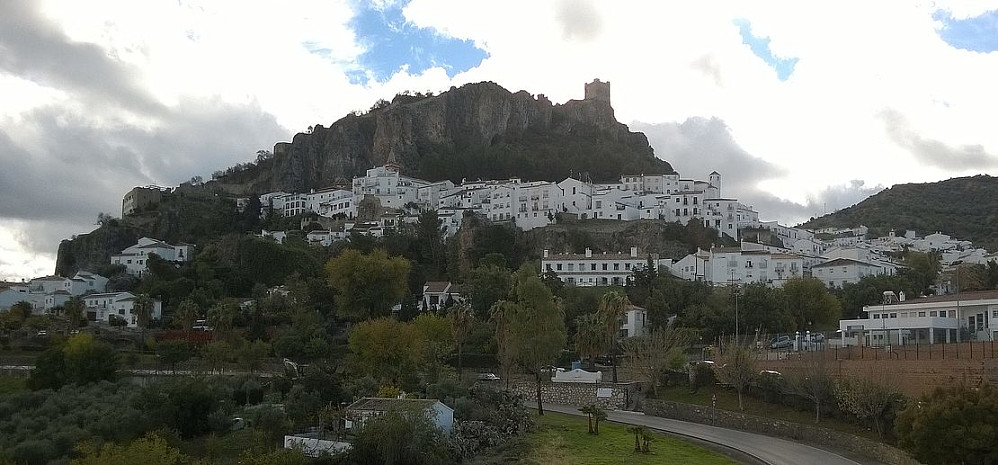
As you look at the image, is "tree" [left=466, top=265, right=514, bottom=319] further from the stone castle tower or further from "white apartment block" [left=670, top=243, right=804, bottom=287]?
the stone castle tower

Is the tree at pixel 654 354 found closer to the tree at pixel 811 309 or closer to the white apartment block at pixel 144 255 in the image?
the tree at pixel 811 309

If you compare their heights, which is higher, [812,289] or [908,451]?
[812,289]

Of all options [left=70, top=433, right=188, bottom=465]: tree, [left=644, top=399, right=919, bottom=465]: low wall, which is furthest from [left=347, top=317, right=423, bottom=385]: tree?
[left=70, top=433, right=188, bottom=465]: tree

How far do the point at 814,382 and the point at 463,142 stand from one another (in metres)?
109

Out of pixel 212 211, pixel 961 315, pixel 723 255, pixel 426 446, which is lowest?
pixel 426 446

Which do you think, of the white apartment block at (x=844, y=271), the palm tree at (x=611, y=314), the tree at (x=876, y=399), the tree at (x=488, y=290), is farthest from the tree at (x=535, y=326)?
the white apartment block at (x=844, y=271)

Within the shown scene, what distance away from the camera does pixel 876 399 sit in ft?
100

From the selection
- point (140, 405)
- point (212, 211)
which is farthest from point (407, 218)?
point (140, 405)

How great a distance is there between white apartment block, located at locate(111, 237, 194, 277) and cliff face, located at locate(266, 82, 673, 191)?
3309cm

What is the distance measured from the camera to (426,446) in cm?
2991

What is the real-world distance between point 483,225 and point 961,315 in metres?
56.7

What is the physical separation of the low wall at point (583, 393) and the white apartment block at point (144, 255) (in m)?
63.2

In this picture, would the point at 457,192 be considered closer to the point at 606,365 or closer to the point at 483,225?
the point at 483,225

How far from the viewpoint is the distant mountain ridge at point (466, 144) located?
5033 inches
